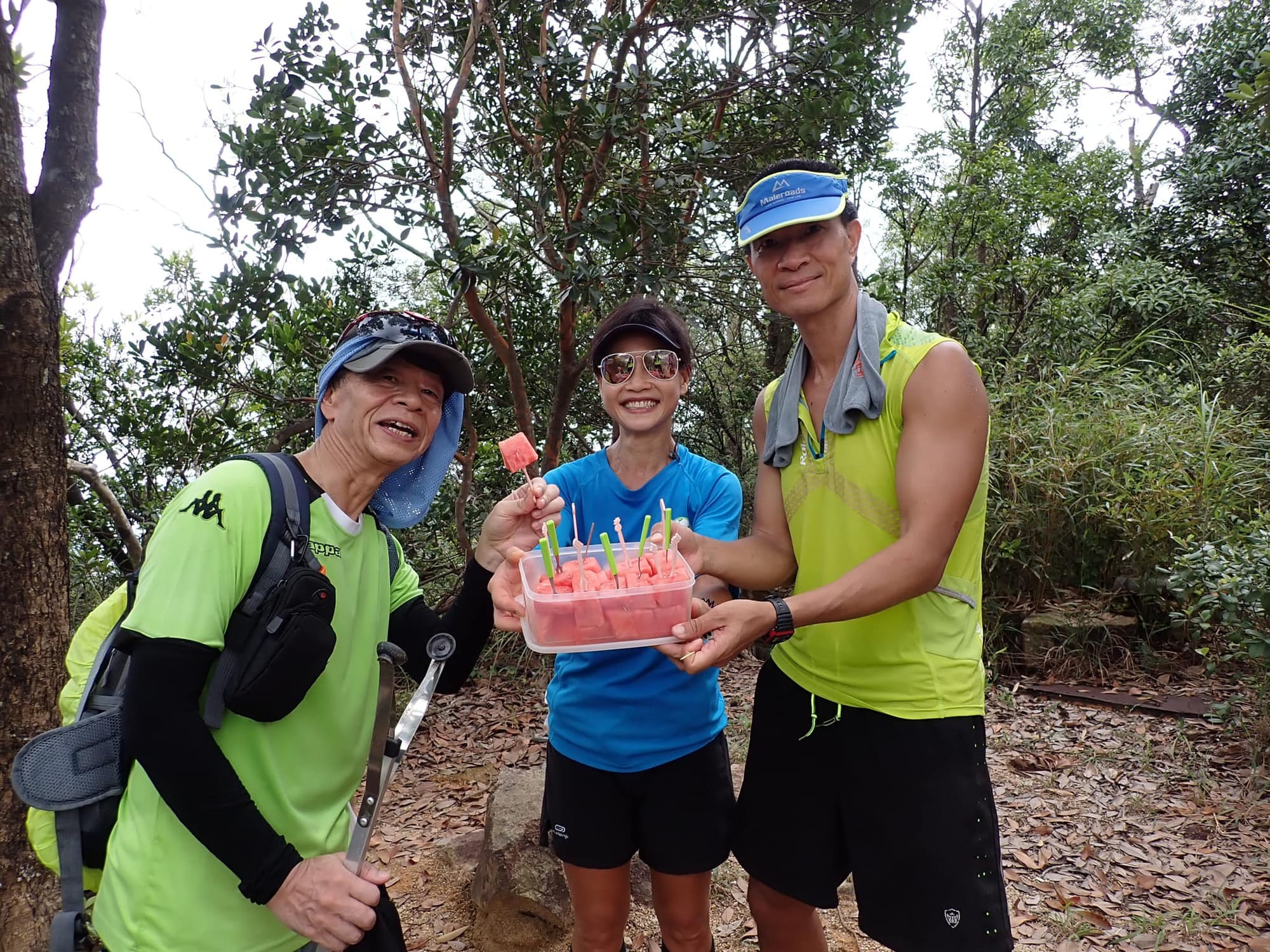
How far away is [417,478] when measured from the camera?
1.92 m

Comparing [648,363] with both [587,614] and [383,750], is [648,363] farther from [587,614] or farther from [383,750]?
[383,750]

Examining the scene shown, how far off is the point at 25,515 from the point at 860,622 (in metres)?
2.57

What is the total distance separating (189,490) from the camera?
1.43 m

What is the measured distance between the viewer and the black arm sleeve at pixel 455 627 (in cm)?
196

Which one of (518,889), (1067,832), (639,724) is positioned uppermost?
(639,724)

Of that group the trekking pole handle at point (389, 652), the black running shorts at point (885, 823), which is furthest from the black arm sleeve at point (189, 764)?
the black running shorts at point (885, 823)

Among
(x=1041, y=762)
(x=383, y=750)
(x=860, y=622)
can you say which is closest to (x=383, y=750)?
(x=383, y=750)

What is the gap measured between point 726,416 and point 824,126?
357 centimetres

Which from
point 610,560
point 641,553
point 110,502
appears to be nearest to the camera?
point 610,560

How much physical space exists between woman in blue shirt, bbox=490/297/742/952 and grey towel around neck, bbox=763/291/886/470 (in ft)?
0.90

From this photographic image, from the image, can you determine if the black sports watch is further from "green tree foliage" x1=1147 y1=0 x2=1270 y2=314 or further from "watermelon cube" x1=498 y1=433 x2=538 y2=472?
"green tree foliage" x1=1147 y1=0 x2=1270 y2=314

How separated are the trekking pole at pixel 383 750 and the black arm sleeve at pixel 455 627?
33 centimetres

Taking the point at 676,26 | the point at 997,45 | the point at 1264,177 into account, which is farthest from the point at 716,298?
the point at 997,45

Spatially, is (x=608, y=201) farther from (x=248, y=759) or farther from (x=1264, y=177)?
(x=1264, y=177)
